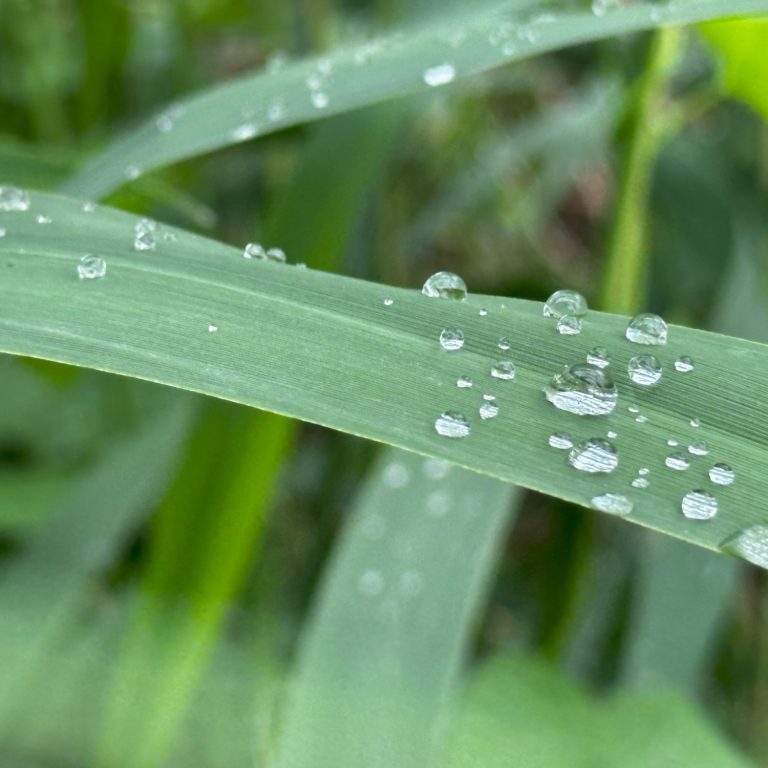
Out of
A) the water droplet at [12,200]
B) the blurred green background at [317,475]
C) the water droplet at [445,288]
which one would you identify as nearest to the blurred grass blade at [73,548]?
the blurred green background at [317,475]

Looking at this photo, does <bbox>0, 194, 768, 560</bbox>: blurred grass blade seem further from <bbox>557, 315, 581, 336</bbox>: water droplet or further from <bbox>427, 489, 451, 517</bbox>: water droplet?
<bbox>427, 489, 451, 517</bbox>: water droplet

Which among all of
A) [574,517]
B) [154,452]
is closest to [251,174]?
[154,452]

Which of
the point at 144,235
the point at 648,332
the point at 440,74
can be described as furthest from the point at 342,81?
the point at 648,332

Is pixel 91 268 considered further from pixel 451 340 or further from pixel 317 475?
→ pixel 317 475

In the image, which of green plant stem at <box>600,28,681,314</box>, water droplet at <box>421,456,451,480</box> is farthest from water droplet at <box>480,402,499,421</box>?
green plant stem at <box>600,28,681,314</box>

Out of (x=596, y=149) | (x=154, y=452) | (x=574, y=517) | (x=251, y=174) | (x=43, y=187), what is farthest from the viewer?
(x=251, y=174)

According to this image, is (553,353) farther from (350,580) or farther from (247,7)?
(247,7)

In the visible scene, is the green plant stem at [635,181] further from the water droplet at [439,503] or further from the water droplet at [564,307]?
the water droplet at [564,307]
